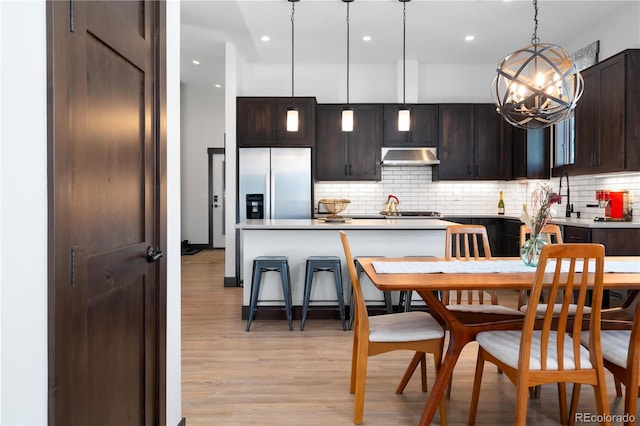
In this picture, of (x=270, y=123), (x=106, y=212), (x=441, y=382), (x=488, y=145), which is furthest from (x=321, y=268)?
(x=488, y=145)

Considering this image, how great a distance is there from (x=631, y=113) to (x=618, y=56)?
23.5 inches

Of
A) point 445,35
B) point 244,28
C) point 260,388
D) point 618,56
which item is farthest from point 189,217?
point 618,56

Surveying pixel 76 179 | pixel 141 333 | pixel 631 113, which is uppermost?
pixel 631 113

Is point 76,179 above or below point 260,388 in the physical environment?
above

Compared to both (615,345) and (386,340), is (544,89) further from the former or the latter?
(386,340)

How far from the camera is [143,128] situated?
5.84ft

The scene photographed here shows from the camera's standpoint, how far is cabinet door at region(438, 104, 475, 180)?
680 cm

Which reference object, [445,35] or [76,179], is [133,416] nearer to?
[76,179]

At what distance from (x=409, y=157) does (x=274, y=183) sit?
204 cm

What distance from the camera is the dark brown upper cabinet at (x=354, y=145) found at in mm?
6820

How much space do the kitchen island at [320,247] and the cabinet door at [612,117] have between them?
6.25ft

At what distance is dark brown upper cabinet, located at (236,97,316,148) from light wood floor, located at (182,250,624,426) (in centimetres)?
299

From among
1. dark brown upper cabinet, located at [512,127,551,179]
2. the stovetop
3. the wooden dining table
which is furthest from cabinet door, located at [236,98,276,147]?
the wooden dining table

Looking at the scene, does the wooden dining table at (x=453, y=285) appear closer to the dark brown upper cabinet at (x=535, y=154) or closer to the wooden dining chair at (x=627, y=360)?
the wooden dining chair at (x=627, y=360)
